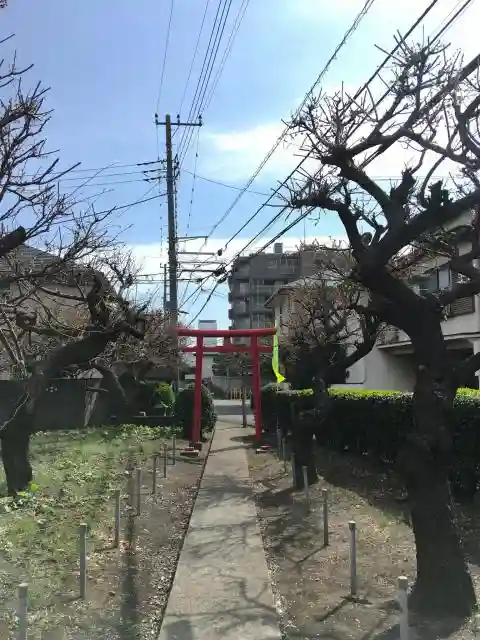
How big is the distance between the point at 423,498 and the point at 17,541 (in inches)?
177

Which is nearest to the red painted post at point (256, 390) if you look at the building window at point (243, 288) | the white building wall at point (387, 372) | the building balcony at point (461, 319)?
the building balcony at point (461, 319)

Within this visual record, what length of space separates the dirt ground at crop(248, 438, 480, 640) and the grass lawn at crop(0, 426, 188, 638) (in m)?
1.89

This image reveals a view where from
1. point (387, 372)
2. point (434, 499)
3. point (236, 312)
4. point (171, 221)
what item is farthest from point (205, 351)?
point (236, 312)

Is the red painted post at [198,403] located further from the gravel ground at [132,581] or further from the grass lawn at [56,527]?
the gravel ground at [132,581]

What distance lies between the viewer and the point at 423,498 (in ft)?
18.7

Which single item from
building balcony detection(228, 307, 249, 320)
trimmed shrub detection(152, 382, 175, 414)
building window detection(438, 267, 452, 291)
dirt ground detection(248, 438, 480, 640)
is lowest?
dirt ground detection(248, 438, 480, 640)

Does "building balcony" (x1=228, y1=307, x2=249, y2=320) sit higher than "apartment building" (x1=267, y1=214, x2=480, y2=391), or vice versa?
"building balcony" (x1=228, y1=307, x2=249, y2=320)

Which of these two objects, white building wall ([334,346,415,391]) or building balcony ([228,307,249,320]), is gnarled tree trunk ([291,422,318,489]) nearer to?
white building wall ([334,346,415,391])

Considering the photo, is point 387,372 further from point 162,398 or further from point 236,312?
point 236,312

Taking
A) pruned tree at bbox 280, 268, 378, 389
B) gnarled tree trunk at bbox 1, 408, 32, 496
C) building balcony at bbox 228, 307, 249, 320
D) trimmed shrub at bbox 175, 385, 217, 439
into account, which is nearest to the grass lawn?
gnarled tree trunk at bbox 1, 408, 32, 496

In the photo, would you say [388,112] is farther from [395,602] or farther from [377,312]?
[395,602]

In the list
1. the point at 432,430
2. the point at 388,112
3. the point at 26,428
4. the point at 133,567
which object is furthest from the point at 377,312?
the point at 26,428

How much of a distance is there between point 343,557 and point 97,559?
276cm

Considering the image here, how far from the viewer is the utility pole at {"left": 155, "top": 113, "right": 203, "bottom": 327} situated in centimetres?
2462
